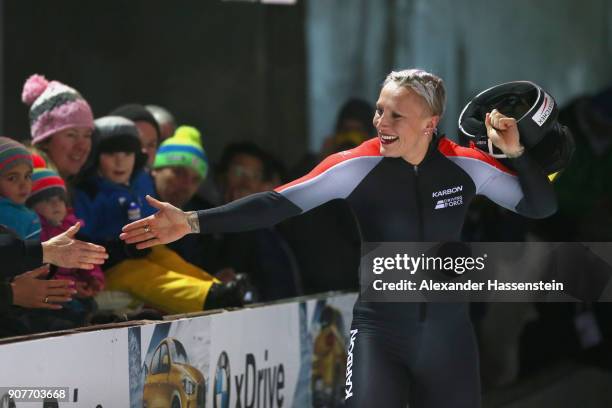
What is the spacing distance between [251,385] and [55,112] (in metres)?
1.69

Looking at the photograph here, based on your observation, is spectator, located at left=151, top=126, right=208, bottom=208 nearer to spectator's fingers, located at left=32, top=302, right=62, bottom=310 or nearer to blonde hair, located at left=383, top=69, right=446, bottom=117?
spectator's fingers, located at left=32, top=302, right=62, bottom=310

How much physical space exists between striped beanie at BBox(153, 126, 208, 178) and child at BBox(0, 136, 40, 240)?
1761 mm

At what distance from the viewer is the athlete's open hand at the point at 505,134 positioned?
586cm

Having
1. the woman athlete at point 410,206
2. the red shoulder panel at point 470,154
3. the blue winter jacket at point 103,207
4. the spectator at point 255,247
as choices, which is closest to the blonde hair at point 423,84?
the woman athlete at point 410,206

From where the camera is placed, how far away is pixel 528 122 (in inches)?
233

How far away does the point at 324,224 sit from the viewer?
30.6 ft

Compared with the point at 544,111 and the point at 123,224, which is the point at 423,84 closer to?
the point at 544,111

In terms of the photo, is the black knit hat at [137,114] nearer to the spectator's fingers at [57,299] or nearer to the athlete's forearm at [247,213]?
the spectator's fingers at [57,299]

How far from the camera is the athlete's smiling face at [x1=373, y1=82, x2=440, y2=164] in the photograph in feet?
19.3

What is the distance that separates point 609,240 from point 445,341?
595cm

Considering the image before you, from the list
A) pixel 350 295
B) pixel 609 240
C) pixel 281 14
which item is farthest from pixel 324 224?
pixel 609 240

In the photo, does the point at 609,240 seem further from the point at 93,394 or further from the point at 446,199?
the point at 93,394

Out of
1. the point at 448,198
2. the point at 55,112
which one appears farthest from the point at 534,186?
the point at 55,112

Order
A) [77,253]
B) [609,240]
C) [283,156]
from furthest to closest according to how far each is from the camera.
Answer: [609,240] < [283,156] < [77,253]
